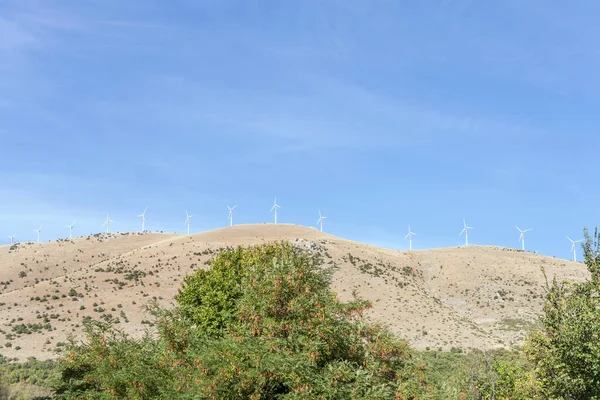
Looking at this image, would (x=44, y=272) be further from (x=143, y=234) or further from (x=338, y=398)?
(x=338, y=398)

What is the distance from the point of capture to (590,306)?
21.9m

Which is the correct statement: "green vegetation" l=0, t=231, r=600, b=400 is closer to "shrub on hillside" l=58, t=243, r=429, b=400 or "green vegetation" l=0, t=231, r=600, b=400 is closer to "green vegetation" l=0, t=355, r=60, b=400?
"shrub on hillside" l=58, t=243, r=429, b=400

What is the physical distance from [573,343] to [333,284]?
3276 inches

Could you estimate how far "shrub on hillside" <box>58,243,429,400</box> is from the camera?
2062cm

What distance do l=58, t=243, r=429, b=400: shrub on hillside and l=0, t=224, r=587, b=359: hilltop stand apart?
43188mm

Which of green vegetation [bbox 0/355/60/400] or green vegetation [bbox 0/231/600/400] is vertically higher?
green vegetation [bbox 0/231/600/400]

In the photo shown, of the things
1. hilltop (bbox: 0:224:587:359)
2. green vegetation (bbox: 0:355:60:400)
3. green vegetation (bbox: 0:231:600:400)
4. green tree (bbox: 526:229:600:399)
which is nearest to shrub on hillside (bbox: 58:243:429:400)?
green vegetation (bbox: 0:231:600:400)

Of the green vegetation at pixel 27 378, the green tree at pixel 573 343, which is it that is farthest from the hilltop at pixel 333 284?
the green tree at pixel 573 343

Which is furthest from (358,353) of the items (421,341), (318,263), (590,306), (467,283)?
(467,283)

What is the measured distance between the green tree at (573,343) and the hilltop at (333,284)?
1640 inches

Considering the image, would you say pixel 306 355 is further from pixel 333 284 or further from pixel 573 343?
pixel 333 284

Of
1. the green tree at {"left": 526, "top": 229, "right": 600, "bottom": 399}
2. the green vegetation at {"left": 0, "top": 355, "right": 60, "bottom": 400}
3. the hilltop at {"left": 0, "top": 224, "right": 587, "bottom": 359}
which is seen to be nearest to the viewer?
the green tree at {"left": 526, "top": 229, "right": 600, "bottom": 399}

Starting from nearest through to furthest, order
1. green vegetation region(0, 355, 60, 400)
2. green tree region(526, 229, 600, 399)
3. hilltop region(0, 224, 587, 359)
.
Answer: green tree region(526, 229, 600, 399)
green vegetation region(0, 355, 60, 400)
hilltop region(0, 224, 587, 359)

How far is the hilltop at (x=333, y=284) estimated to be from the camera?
83.1 m
